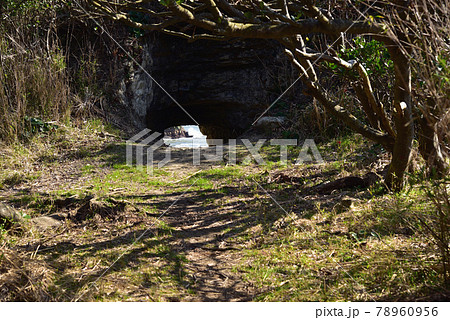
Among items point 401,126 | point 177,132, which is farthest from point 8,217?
point 177,132

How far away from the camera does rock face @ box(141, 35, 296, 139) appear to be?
9.37 metres

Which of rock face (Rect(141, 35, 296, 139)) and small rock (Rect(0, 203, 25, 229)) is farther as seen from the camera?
rock face (Rect(141, 35, 296, 139))

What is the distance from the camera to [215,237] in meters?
3.82

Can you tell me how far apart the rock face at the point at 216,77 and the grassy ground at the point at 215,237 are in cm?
375

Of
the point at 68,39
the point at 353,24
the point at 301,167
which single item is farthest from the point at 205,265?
the point at 68,39

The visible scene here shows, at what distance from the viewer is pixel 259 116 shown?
9.05 meters

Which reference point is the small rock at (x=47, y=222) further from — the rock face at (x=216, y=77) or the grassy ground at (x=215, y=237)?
the rock face at (x=216, y=77)

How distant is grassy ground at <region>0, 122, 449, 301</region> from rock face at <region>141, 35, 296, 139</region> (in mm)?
3747

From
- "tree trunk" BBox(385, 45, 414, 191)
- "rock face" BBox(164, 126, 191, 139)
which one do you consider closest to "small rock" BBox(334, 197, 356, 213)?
"tree trunk" BBox(385, 45, 414, 191)

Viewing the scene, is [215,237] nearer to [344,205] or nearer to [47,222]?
[344,205]

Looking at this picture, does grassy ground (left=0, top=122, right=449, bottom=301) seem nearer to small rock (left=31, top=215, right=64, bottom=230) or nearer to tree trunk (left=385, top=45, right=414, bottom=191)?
small rock (left=31, top=215, right=64, bottom=230)

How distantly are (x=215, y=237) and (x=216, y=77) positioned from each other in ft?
21.1

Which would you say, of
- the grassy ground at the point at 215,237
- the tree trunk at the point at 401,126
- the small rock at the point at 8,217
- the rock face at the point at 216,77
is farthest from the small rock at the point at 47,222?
the rock face at the point at 216,77

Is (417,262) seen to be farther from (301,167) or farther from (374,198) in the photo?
(301,167)
